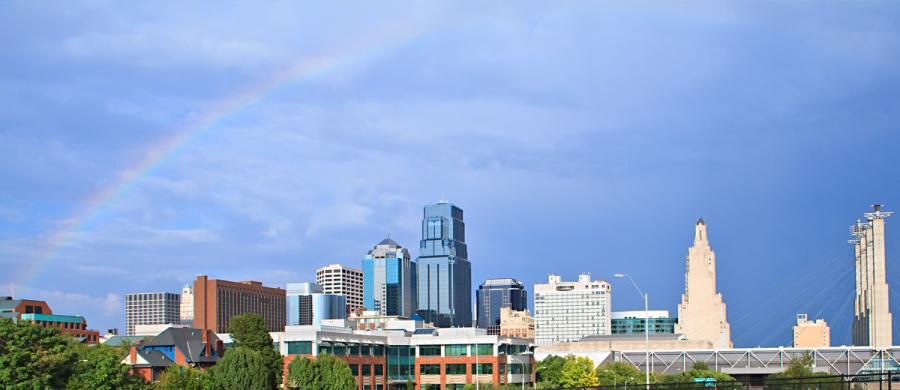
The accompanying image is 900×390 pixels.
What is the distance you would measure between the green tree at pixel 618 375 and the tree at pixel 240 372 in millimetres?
64025

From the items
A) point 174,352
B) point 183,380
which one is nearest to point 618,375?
point 174,352

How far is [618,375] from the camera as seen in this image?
591 ft

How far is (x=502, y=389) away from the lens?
13412 cm

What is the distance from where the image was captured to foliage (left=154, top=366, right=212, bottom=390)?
112262mm

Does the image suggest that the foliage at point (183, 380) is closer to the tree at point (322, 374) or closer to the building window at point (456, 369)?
the tree at point (322, 374)

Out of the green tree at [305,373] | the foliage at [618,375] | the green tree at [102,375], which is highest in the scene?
the green tree at [102,375]

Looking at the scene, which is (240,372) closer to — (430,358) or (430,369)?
(430,369)

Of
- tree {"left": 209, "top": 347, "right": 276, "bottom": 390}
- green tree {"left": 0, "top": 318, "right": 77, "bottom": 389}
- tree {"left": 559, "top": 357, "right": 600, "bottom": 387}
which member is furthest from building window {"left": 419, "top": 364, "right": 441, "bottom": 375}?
green tree {"left": 0, "top": 318, "right": 77, "bottom": 389}

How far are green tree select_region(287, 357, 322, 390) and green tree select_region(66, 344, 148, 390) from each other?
997 inches

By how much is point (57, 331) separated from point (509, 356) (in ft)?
257

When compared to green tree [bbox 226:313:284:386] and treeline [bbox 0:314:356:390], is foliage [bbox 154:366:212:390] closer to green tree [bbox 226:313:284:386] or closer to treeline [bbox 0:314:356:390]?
treeline [bbox 0:314:356:390]

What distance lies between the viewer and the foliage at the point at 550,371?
176 meters

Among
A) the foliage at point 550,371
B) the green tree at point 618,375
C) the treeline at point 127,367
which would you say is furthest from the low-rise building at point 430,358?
the treeline at point 127,367

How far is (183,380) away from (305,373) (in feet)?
64.0
